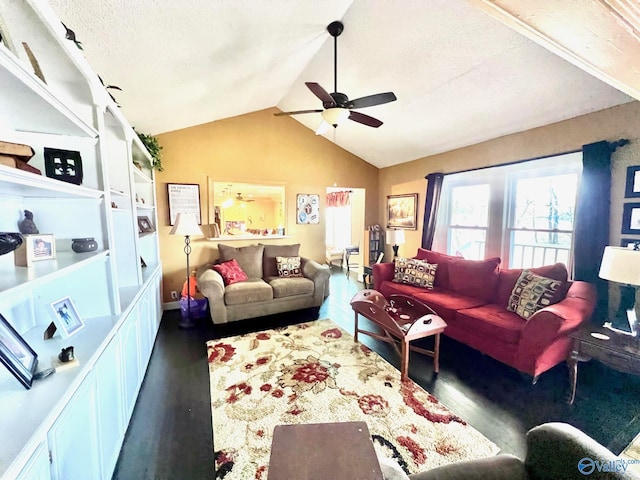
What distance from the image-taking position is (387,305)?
2.87m

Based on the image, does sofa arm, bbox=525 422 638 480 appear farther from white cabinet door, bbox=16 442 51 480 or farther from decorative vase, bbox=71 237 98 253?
decorative vase, bbox=71 237 98 253

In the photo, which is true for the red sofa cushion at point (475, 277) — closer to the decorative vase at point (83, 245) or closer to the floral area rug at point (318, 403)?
the floral area rug at point (318, 403)

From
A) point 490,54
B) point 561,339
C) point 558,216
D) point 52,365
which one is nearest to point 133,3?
point 52,365

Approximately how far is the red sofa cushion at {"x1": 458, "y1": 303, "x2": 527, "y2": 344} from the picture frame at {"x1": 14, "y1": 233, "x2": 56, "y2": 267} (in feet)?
10.7

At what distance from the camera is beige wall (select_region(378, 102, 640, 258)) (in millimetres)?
2307

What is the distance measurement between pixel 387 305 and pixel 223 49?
9.59 ft

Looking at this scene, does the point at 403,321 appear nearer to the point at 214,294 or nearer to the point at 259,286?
the point at 259,286

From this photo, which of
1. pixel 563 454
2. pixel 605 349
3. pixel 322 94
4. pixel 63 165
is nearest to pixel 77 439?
pixel 63 165

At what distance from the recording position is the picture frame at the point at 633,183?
7.41 ft

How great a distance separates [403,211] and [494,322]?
9.09 ft

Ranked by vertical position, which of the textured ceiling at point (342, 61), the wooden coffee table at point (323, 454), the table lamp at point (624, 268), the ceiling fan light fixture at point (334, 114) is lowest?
the wooden coffee table at point (323, 454)

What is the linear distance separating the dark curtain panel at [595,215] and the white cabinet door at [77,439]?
367cm

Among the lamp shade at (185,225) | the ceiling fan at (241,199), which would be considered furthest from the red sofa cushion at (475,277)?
the ceiling fan at (241,199)

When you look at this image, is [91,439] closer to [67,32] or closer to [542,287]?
[67,32]
